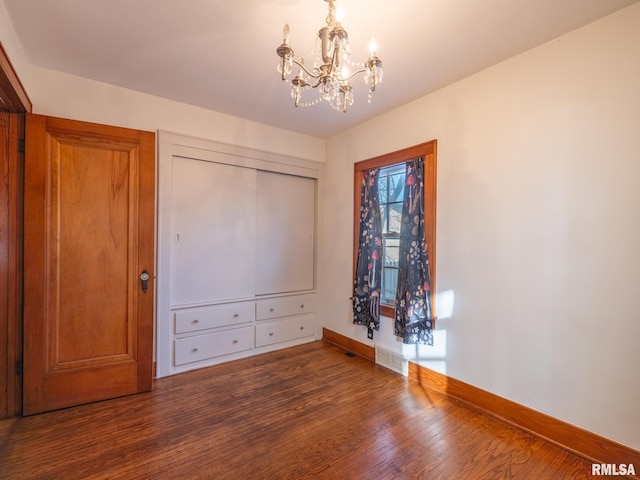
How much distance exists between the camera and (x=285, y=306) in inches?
146

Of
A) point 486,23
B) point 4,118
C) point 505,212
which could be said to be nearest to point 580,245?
point 505,212

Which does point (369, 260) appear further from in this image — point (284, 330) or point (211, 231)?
point (211, 231)

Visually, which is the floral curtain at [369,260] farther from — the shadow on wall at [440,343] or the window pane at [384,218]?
the shadow on wall at [440,343]

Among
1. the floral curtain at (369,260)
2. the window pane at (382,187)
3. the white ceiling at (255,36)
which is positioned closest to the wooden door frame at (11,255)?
the white ceiling at (255,36)

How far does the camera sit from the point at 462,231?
2.52m

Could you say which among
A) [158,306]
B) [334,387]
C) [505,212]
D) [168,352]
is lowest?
[334,387]

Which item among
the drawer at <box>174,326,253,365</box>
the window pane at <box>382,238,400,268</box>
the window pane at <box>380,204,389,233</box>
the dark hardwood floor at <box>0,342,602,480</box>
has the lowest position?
the dark hardwood floor at <box>0,342,602,480</box>

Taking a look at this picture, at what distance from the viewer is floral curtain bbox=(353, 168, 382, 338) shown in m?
3.21

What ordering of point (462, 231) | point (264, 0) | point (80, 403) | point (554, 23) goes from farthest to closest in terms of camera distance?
point (462, 231) < point (80, 403) < point (554, 23) < point (264, 0)

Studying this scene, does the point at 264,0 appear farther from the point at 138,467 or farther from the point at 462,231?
the point at 138,467

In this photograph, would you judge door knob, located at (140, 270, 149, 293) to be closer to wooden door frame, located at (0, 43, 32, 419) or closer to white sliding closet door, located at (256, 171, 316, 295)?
wooden door frame, located at (0, 43, 32, 419)

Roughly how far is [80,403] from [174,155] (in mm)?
2235

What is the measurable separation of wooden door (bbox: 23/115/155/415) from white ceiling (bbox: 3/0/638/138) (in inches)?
21.0

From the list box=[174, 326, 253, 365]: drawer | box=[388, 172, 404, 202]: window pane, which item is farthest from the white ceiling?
box=[174, 326, 253, 365]: drawer
